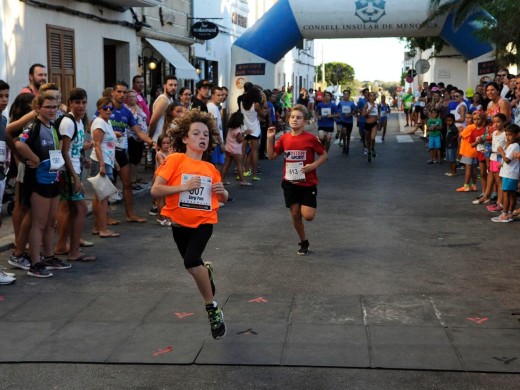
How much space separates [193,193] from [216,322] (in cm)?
94

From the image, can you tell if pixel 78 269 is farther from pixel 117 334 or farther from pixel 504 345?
pixel 504 345

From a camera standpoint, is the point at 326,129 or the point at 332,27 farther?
the point at 332,27

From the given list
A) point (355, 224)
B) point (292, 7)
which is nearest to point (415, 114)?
point (292, 7)

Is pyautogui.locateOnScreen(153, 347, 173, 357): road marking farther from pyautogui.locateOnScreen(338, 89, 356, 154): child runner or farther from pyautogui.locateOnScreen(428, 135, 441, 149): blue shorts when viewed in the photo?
pyautogui.locateOnScreen(338, 89, 356, 154): child runner

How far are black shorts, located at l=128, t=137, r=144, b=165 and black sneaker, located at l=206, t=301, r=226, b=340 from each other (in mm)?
6689

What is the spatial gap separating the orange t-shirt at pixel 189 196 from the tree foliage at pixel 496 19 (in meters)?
10.0

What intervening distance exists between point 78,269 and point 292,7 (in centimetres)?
1735

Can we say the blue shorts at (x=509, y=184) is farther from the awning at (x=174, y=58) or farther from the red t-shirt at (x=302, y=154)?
the awning at (x=174, y=58)

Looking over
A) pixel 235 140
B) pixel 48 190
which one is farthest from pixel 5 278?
pixel 235 140

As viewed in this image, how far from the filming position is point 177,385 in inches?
194

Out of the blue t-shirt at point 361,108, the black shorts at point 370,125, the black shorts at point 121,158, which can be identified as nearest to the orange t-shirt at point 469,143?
the black shorts at point 121,158

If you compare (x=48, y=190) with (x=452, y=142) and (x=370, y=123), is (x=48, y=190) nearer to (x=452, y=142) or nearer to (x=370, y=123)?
(x=452, y=142)

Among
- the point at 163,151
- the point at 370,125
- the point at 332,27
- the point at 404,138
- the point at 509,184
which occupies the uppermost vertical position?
the point at 332,27

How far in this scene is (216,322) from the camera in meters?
5.77
